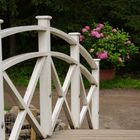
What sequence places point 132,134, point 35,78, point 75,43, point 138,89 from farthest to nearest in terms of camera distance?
1. point 138,89
2. point 75,43
3. point 132,134
4. point 35,78

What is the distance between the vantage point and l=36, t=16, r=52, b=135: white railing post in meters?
4.32

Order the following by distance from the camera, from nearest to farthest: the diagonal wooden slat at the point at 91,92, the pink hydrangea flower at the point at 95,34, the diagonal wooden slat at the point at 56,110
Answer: the diagonal wooden slat at the point at 56,110 < the diagonal wooden slat at the point at 91,92 < the pink hydrangea flower at the point at 95,34

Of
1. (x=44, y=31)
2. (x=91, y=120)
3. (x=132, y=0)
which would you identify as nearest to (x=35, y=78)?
(x=44, y=31)

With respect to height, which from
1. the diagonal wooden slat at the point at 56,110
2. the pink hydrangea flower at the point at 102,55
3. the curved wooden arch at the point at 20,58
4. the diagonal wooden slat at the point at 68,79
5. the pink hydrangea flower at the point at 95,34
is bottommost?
the pink hydrangea flower at the point at 102,55

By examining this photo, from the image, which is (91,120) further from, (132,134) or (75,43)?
(132,134)

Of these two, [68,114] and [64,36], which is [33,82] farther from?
[68,114]

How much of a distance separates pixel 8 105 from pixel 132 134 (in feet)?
16.2

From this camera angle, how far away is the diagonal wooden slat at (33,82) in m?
3.84

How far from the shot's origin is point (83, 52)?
595 centimetres

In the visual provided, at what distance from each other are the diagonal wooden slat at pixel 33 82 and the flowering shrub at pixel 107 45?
8.27 metres

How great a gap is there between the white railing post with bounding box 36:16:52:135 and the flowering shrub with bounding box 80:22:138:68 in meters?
8.10

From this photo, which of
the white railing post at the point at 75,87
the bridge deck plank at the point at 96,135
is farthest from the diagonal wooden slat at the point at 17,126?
the white railing post at the point at 75,87

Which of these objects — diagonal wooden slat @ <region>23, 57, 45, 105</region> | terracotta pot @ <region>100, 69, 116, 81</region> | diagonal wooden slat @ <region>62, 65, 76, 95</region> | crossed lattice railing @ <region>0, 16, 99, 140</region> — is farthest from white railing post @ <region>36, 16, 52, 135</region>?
terracotta pot @ <region>100, 69, 116, 81</region>

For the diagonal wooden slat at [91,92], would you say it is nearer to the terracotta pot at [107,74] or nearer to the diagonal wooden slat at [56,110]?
the diagonal wooden slat at [56,110]
